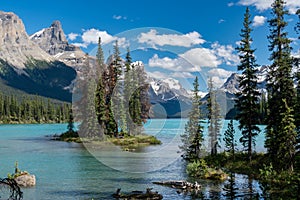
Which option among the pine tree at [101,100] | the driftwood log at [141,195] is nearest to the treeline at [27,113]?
the pine tree at [101,100]

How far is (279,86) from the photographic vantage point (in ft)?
107

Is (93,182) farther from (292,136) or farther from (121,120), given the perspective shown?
(121,120)

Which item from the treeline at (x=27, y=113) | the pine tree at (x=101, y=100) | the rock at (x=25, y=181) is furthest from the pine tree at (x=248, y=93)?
the treeline at (x=27, y=113)

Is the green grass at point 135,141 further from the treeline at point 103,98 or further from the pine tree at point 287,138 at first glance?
the pine tree at point 287,138

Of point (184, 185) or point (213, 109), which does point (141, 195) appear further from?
point (213, 109)

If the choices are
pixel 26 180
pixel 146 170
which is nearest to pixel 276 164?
pixel 146 170

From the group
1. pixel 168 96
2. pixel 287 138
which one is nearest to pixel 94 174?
pixel 168 96

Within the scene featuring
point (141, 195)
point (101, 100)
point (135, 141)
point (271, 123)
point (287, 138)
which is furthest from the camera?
point (101, 100)

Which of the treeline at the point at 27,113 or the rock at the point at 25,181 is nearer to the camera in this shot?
the rock at the point at 25,181

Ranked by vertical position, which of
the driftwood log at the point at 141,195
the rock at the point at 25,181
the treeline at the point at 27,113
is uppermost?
the treeline at the point at 27,113

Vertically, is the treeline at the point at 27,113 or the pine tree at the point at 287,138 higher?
the treeline at the point at 27,113

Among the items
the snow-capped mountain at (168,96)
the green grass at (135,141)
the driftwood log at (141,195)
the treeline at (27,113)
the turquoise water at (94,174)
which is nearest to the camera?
the snow-capped mountain at (168,96)

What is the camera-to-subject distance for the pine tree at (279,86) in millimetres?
30234

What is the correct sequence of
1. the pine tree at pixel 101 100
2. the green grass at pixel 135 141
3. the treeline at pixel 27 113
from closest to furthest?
the green grass at pixel 135 141 < the pine tree at pixel 101 100 < the treeline at pixel 27 113
